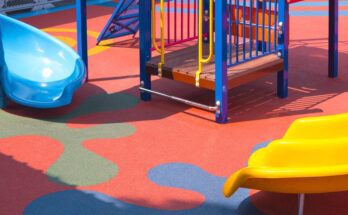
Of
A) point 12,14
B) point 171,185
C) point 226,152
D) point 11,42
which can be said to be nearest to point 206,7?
point 11,42

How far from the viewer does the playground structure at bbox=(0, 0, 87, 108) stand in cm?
579

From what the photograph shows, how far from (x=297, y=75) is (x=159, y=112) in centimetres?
202

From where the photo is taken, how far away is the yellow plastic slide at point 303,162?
357cm

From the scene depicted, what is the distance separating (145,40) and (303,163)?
8.71 feet

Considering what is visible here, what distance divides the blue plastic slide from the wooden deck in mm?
809

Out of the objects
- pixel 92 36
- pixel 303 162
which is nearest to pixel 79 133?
pixel 303 162

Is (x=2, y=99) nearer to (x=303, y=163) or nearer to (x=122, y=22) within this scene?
(x=122, y=22)

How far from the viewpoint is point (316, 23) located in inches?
400

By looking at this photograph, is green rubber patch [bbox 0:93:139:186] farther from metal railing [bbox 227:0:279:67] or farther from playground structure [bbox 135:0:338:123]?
metal railing [bbox 227:0:279:67]

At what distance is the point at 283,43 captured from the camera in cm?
629

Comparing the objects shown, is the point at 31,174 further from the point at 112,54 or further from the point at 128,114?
the point at 112,54

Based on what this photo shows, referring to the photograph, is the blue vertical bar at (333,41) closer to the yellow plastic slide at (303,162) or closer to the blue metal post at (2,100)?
the yellow plastic slide at (303,162)

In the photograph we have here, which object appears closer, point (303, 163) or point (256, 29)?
point (303, 163)

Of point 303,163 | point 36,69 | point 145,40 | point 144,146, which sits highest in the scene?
point 145,40
